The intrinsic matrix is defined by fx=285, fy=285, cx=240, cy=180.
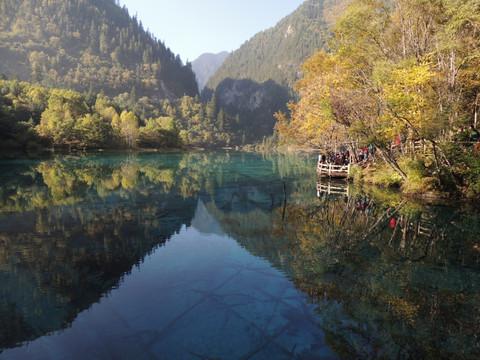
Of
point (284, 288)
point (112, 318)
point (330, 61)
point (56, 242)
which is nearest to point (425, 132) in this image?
point (284, 288)

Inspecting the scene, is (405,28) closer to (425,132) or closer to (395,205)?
(425,132)

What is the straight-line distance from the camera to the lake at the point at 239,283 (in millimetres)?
6367

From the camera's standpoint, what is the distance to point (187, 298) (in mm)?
8344

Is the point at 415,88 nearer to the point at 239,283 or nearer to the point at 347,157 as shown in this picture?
the point at 347,157

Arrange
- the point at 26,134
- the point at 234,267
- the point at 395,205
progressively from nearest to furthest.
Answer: the point at 234,267, the point at 395,205, the point at 26,134

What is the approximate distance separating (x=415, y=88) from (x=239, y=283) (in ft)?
63.0

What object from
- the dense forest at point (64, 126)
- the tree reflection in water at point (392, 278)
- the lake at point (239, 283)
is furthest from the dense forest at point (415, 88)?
the dense forest at point (64, 126)

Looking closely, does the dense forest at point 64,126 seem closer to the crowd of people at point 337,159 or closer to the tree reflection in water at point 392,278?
the crowd of people at point 337,159

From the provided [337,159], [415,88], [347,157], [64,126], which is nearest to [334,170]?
[337,159]

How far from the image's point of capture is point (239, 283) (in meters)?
9.37

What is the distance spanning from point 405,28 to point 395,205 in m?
15.3

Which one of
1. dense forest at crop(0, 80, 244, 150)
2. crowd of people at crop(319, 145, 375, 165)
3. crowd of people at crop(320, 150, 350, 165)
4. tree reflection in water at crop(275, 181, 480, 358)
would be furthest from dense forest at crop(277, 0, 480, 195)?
dense forest at crop(0, 80, 244, 150)

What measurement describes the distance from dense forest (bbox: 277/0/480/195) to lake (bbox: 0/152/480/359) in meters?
4.47

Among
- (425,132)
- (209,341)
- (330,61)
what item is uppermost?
(330,61)
